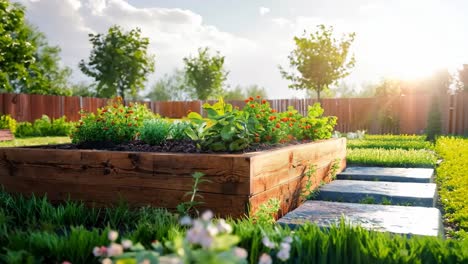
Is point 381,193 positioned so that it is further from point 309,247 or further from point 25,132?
point 25,132

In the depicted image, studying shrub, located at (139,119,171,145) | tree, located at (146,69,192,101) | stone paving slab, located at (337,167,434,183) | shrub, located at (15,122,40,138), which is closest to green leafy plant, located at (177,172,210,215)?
shrub, located at (139,119,171,145)

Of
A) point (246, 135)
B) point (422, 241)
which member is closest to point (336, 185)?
point (246, 135)

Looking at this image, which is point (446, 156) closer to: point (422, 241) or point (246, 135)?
point (246, 135)

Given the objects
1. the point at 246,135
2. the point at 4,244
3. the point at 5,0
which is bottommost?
the point at 4,244

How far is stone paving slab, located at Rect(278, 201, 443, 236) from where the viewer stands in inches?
127

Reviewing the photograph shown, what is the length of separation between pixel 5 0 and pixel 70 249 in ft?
57.4

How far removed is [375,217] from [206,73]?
25544 mm

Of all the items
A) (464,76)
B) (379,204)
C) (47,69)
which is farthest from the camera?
(47,69)

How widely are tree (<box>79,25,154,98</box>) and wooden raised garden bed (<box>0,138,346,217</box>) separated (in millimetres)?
22575

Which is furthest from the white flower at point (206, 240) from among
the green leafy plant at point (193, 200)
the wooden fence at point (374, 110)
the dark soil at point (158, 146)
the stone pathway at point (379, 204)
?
the wooden fence at point (374, 110)

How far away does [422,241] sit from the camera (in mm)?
2145

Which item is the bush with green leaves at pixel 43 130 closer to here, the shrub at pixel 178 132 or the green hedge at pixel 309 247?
the shrub at pixel 178 132

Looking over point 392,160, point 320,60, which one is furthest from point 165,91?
point 392,160

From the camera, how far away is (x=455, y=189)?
575 cm
